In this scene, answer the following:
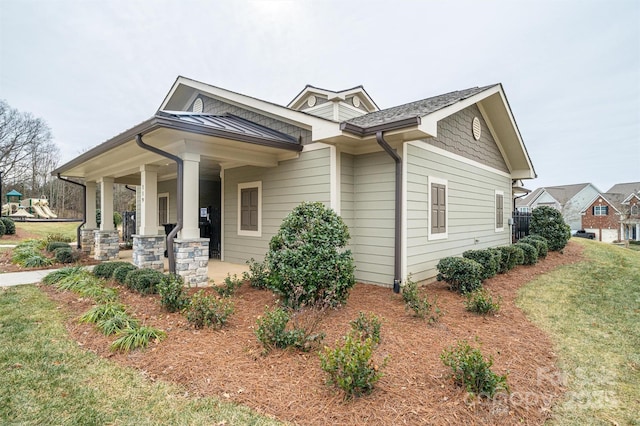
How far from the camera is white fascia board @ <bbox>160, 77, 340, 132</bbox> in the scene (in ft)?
20.2

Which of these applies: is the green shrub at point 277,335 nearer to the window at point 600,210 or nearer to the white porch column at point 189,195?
the white porch column at point 189,195

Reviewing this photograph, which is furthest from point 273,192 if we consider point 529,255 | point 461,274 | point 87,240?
point 87,240

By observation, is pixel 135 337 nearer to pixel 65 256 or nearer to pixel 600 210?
pixel 65 256

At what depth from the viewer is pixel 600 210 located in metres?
33.4

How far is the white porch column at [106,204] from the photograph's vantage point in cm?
945

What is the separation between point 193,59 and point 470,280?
1701cm

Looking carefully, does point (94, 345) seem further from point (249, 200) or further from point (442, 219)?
point (442, 219)

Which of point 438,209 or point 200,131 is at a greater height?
point 200,131

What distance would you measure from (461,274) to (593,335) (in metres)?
2.05

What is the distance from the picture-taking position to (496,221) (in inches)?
413

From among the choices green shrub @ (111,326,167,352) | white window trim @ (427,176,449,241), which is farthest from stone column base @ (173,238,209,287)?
white window trim @ (427,176,449,241)

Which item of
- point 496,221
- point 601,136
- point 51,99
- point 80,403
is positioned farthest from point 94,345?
point 601,136

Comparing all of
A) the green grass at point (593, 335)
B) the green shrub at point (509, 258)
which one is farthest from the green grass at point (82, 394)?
the green shrub at point (509, 258)

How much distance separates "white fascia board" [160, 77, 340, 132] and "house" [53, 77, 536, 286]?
1.2 inches
